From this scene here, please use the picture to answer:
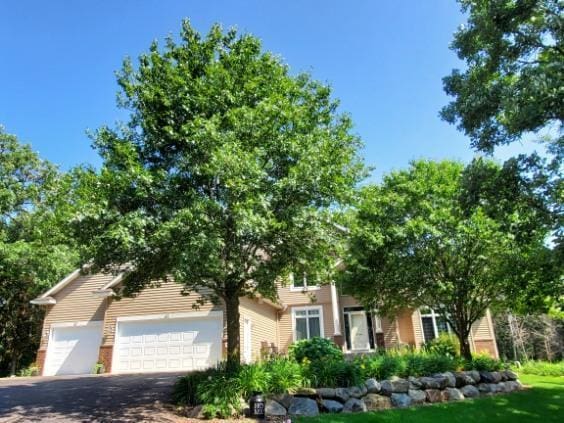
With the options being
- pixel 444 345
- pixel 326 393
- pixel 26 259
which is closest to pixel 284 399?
pixel 326 393

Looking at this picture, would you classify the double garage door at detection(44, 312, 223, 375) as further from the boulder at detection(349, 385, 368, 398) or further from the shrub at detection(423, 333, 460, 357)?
the shrub at detection(423, 333, 460, 357)

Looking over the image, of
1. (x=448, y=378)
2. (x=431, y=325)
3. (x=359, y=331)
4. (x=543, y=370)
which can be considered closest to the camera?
(x=448, y=378)

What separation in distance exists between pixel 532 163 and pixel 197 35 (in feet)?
28.7

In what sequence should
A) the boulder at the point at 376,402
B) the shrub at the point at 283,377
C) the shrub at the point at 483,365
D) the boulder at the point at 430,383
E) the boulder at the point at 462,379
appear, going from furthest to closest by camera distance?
the shrub at the point at 483,365
the boulder at the point at 462,379
the boulder at the point at 430,383
the boulder at the point at 376,402
the shrub at the point at 283,377

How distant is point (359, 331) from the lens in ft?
71.1

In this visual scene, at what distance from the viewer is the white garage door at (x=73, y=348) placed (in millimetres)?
19688

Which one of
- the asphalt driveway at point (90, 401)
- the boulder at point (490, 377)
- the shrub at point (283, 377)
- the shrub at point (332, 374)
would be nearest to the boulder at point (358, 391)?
the shrub at point (332, 374)

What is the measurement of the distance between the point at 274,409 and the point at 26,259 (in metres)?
20.8

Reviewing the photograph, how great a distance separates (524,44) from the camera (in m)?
8.42

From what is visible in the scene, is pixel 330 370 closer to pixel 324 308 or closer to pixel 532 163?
pixel 532 163

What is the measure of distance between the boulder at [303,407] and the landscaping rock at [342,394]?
0.65 metres

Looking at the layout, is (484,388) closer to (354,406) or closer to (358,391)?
(358,391)

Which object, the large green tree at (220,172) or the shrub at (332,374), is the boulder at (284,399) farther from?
the large green tree at (220,172)

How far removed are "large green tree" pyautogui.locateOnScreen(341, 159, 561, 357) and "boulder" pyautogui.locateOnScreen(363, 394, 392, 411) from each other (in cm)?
449
